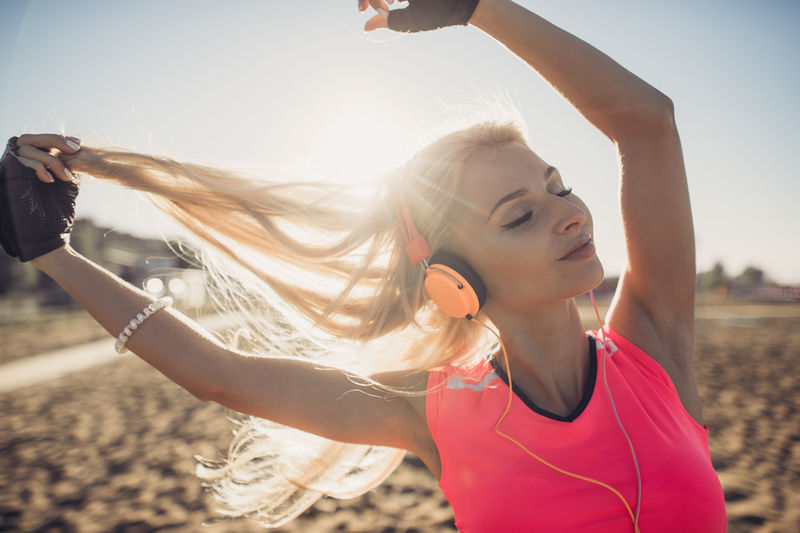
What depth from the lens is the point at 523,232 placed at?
161cm

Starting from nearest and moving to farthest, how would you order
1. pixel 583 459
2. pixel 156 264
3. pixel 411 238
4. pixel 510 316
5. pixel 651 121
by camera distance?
pixel 583 459
pixel 651 121
pixel 510 316
pixel 411 238
pixel 156 264

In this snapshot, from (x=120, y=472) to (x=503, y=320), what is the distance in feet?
14.6

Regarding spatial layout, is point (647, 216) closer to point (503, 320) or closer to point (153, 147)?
point (503, 320)

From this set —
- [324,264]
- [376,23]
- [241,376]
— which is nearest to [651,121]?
[376,23]

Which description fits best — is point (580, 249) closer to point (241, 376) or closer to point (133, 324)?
point (241, 376)

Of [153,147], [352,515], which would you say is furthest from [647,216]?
[352,515]

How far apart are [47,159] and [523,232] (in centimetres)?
181

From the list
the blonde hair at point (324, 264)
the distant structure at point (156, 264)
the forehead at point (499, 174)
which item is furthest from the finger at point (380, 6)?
the distant structure at point (156, 264)

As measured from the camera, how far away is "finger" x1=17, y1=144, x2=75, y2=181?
167cm

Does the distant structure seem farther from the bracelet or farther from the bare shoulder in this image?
the bare shoulder

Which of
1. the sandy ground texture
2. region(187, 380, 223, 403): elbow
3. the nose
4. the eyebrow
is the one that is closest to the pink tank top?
the nose

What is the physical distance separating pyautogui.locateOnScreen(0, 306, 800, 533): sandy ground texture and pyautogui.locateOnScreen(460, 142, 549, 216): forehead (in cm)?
282

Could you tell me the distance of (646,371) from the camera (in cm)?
173

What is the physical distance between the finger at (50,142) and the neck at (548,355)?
6.15 feet
